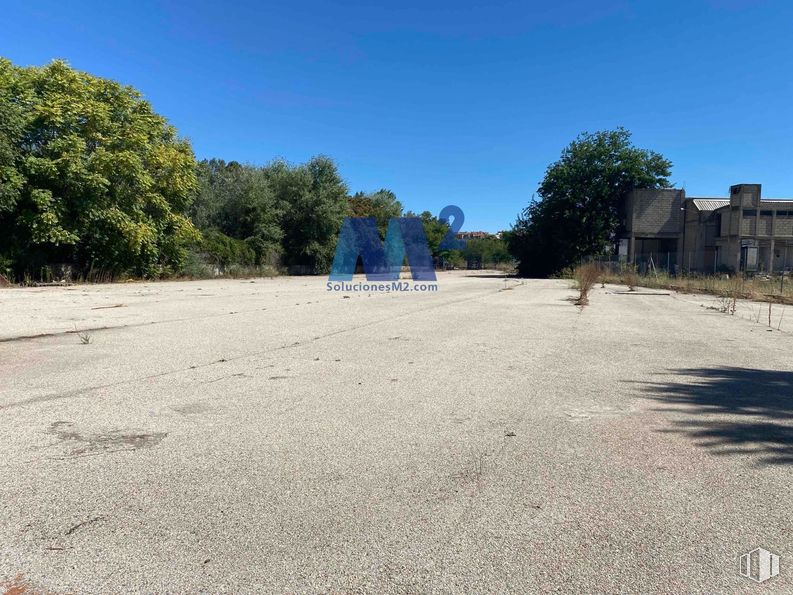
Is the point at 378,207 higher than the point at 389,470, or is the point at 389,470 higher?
the point at 378,207

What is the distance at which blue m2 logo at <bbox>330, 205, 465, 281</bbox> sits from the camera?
48.5m

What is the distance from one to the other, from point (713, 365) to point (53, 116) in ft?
90.0

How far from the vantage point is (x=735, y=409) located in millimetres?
5363

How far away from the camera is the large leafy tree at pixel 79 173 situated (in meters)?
23.1

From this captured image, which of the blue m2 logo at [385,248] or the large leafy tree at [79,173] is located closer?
the large leafy tree at [79,173]

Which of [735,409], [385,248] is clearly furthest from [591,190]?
[735,409]

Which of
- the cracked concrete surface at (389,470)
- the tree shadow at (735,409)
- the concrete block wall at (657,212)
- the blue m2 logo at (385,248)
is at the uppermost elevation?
the concrete block wall at (657,212)

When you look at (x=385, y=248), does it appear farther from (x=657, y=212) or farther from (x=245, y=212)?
(x=657, y=212)

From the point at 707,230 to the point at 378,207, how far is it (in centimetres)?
3453

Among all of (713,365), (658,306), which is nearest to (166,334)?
(713,365)

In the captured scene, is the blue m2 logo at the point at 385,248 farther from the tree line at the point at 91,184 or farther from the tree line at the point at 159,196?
the tree line at the point at 91,184

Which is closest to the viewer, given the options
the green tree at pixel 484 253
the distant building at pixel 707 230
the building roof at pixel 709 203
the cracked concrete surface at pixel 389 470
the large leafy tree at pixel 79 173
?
the cracked concrete surface at pixel 389 470

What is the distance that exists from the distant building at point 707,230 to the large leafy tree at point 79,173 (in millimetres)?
31069

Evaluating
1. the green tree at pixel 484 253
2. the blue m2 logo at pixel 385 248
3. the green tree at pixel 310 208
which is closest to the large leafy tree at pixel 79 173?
the green tree at pixel 310 208
